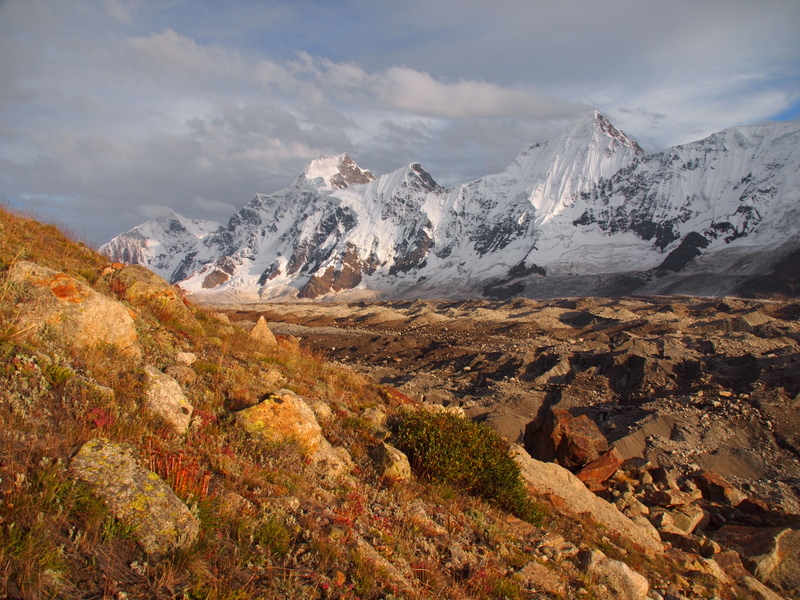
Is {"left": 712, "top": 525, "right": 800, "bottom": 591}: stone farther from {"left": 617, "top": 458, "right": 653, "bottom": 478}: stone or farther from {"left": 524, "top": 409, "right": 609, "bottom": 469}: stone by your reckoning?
{"left": 524, "top": 409, "right": 609, "bottom": 469}: stone

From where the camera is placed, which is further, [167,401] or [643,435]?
[643,435]

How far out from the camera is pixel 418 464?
6691mm

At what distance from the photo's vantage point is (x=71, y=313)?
593cm

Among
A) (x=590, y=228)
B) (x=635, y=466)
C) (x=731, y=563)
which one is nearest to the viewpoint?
(x=731, y=563)

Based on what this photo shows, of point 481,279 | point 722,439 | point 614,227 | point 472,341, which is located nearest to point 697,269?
point 614,227

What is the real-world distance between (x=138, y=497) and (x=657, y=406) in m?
19.9

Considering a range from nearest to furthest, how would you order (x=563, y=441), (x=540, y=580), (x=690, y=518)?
1. (x=540, y=580)
2. (x=690, y=518)
3. (x=563, y=441)

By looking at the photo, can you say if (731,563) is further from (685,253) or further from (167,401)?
(685,253)

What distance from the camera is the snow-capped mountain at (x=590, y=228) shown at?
362ft

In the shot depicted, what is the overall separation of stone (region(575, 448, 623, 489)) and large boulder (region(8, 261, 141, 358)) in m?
9.68

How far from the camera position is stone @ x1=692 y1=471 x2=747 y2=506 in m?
12.2

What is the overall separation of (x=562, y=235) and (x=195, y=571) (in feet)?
499

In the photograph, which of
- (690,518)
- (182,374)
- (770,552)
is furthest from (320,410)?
(770,552)

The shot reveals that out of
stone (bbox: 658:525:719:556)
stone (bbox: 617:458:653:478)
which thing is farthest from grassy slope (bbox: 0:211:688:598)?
stone (bbox: 617:458:653:478)
